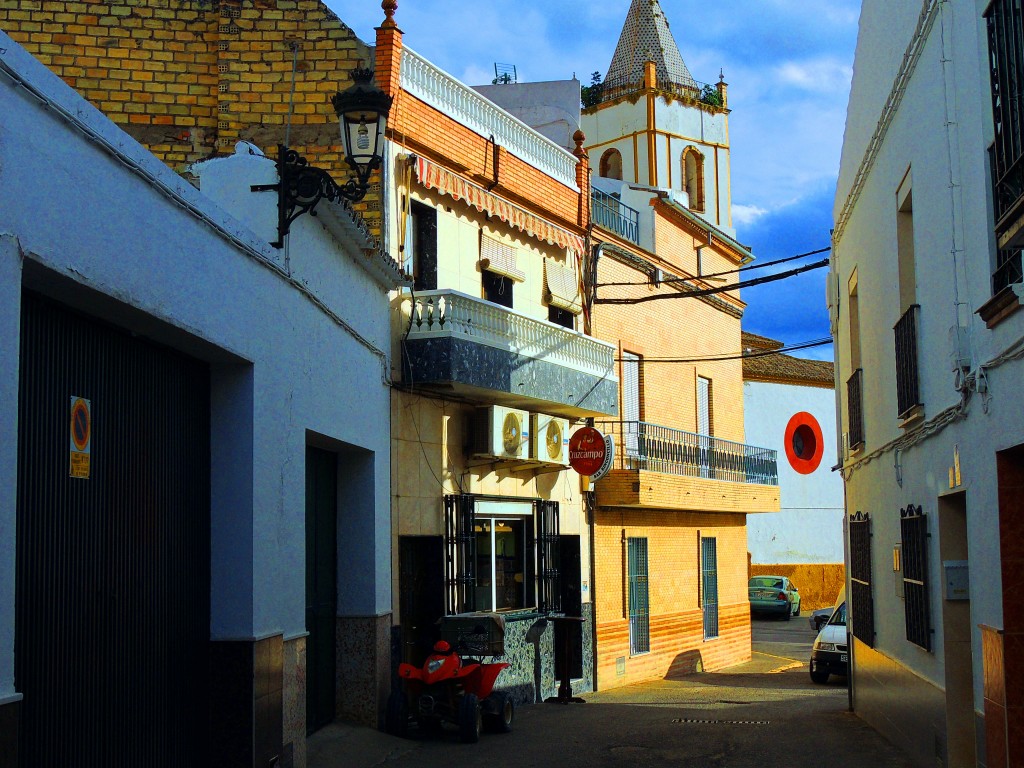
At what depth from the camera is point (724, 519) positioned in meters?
26.5

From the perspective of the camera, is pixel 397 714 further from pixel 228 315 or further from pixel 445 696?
pixel 228 315

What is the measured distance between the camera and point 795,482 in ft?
152

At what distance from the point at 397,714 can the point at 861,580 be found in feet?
19.8

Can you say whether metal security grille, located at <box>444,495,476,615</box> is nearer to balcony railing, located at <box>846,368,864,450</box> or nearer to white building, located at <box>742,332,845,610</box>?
balcony railing, located at <box>846,368,864,450</box>

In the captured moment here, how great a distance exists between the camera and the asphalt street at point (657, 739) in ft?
38.1

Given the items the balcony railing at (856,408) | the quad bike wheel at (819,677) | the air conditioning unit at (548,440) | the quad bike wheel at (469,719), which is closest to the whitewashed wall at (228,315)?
the quad bike wheel at (469,719)

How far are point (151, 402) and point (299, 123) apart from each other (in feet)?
25.2

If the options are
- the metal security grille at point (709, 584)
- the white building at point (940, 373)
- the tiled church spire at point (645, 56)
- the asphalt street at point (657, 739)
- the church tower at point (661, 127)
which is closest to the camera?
the white building at point (940, 373)

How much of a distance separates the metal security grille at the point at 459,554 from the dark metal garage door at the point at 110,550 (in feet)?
22.7

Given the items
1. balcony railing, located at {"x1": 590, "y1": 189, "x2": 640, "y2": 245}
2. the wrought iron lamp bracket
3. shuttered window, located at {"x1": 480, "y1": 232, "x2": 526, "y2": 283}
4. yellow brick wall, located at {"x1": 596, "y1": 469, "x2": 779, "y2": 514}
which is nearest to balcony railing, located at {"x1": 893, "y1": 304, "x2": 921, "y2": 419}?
the wrought iron lamp bracket

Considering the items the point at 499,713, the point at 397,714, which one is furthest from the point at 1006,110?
the point at 499,713

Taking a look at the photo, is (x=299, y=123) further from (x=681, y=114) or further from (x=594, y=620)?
(x=681, y=114)

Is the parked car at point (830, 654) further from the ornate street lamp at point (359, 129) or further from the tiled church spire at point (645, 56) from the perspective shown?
the tiled church spire at point (645, 56)

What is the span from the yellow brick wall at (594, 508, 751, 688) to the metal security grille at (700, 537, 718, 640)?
0.64 feet
